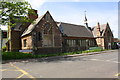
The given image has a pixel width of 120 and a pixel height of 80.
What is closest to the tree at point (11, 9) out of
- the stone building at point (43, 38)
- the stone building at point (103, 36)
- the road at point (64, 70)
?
the stone building at point (43, 38)

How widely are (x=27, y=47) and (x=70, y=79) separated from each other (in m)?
19.1

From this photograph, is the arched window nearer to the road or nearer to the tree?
the tree

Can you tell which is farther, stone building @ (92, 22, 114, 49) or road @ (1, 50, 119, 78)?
stone building @ (92, 22, 114, 49)

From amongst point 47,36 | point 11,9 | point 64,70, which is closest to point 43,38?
point 47,36

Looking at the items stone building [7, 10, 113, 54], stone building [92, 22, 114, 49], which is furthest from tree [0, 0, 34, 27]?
stone building [92, 22, 114, 49]

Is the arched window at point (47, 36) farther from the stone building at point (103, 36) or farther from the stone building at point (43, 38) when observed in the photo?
the stone building at point (103, 36)

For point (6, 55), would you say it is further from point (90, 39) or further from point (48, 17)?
point (90, 39)

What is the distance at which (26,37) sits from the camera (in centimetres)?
2427

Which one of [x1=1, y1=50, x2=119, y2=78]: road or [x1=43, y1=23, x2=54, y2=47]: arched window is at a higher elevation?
[x1=43, y1=23, x2=54, y2=47]: arched window

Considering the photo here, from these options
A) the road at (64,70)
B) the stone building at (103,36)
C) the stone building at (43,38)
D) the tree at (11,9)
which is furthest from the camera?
the stone building at (103,36)

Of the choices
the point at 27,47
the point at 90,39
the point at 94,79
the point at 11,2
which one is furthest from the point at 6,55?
the point at 90,39

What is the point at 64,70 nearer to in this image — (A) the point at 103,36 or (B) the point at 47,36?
(B) the point at 47,36

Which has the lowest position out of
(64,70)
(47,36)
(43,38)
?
(64,70)

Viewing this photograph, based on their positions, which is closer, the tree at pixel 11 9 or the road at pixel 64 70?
the road at pixel 64 70
